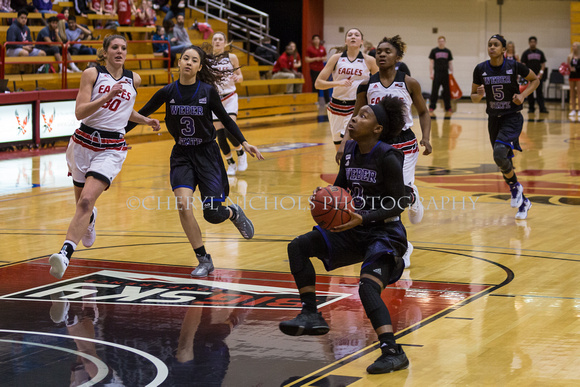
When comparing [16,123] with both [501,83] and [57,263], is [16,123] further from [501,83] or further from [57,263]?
[57,263]

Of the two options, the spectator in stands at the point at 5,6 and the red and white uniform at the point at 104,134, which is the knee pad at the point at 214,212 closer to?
the red and white uniform at the point at 104,134

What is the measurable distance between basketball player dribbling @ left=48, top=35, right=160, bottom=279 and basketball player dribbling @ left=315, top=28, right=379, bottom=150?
3.75m

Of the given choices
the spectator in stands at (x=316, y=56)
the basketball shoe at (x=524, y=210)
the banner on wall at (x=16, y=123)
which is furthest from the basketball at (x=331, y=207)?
the spectator in stands at (x=316, y=56)

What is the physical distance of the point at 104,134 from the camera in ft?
23.7

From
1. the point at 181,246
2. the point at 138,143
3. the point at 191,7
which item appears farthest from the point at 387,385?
the point at 191,7

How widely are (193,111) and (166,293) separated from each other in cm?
158

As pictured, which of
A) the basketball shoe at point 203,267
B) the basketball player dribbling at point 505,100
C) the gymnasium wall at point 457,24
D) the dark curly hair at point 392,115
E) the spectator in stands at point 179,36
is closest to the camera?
the dark curly hair at point 392,115

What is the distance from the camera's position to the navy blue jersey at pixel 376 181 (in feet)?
16.8

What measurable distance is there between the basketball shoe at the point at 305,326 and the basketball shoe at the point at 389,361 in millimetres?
441

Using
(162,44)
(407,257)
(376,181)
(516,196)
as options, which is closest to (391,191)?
(376,181)

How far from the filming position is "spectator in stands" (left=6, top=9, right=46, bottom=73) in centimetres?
1756

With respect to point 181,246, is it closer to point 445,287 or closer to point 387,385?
point 445,287

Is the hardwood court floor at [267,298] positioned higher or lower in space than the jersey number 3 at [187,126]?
lower

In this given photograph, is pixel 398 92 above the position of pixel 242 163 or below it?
above
